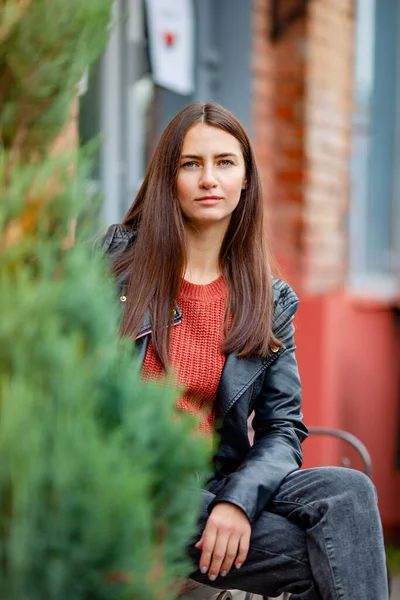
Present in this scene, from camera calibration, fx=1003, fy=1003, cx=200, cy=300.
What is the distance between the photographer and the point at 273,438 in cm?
233

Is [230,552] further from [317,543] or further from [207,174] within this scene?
[207,174]

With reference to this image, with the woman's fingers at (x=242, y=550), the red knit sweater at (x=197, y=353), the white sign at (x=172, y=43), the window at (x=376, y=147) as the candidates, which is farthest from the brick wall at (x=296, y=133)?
the woman's fingers at (x=242, y=550)

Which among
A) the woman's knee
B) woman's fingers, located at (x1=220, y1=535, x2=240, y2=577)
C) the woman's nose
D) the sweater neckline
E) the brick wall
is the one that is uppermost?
the brick wall

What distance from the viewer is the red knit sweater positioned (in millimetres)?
2297

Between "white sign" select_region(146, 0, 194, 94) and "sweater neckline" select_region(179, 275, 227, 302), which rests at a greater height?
"white sign" select_region(146, 0, 194, 94)

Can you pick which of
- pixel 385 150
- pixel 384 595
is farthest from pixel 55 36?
pixel 385 150

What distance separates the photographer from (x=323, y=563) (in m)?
2.08

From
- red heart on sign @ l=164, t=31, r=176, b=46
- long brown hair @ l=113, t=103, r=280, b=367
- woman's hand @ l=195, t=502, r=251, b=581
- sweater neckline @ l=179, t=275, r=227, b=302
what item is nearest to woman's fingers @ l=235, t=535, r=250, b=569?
woman's hand @ l=195, t=502, r=251, b=581

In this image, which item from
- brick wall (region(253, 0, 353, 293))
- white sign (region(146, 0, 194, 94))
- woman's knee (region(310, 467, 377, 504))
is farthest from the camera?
brick wall (region(253, 0, 353, 293))

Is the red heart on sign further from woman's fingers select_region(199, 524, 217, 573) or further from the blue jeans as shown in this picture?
woman's fingers select_region(199, 524, 217, 573)

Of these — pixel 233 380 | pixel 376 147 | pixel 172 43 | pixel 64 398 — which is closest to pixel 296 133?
pixel 172 43

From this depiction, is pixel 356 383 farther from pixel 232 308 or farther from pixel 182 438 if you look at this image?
pixel 182 438

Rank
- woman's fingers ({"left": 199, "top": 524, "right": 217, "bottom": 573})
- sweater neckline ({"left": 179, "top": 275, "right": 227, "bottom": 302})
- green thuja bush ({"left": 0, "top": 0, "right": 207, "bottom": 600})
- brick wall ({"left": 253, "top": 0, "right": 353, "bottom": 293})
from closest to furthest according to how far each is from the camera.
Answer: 1. green thuja bush ({"left": 0, "top": 0, "right": 207, "bottom": 600})
2. woman's fingers ({"left": 199, "top": 524, "right": 217, "bottom": 573})
3. sweater neckline ({"left": 179, "top": 275, "right": 227, "bottom": 302})
4. brick wall ({"left": 253, "top": 0, "right": 353, "bottom": 293})

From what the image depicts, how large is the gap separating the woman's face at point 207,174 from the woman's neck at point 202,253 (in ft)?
0.21
